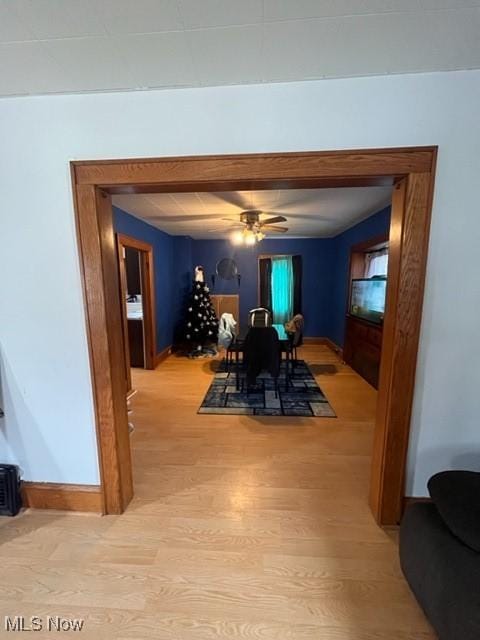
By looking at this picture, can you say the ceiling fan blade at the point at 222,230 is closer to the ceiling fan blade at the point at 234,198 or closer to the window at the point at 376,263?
the ceiling fan blade at the point at 234,198

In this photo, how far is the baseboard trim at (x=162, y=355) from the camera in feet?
15.3

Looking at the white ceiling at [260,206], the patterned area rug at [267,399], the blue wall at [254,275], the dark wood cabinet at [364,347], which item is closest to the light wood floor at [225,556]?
the patterned area rug at [267,399]

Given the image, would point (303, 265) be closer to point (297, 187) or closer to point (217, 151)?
point (297, 187)

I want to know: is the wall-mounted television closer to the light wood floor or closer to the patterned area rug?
the patterned area rug

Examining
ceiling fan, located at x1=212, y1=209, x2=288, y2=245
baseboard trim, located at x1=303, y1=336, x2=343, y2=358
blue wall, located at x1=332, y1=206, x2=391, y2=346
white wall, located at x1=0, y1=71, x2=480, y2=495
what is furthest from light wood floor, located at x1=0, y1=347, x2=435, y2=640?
baseboard trim, located at x1=303, y1=336, x2=343, y2=358

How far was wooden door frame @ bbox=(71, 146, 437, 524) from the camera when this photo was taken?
135 centimetres

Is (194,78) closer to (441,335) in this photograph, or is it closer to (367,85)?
(367,85)

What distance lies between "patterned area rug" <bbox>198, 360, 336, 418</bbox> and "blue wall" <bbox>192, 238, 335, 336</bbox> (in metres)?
2.34

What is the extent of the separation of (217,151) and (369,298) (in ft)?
11.0

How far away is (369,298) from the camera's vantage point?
4066mm

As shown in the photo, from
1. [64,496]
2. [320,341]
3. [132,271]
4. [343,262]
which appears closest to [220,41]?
[64,496]

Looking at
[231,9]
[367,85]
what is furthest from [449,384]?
[231,9]

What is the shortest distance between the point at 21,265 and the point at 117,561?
1.62 metres

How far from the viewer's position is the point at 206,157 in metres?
1.39
